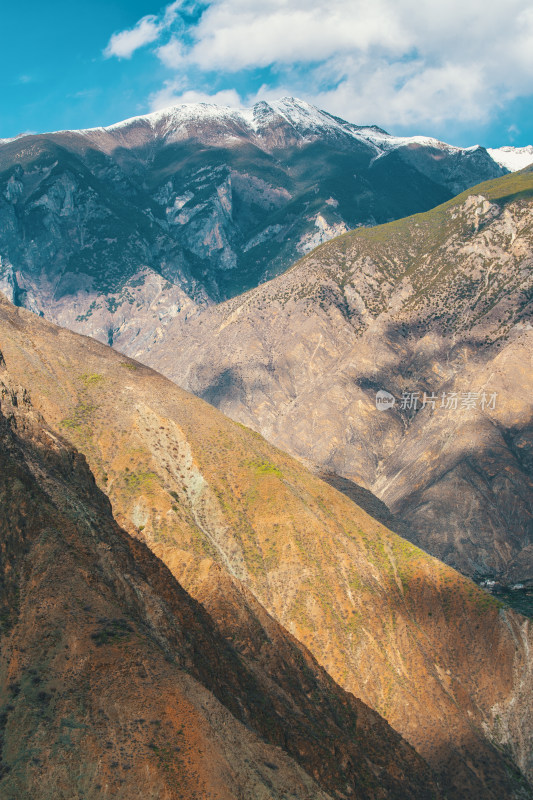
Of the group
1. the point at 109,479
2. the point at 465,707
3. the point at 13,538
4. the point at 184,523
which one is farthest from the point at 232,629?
the point at 465,707

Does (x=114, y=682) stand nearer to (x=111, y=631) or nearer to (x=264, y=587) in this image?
(x=111, y=631)

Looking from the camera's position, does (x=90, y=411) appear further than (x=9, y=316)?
No

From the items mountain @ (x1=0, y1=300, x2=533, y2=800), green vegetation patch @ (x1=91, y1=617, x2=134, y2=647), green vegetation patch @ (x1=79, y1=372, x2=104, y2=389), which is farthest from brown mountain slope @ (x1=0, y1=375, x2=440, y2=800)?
green vegetation patch @ (x1=79, y1=372, x2=104, y2=389)

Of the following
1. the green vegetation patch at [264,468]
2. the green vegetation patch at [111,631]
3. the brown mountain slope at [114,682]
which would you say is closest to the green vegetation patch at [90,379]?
the green vegetation patch at [264,468]

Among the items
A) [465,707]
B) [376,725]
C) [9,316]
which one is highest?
[9,316]

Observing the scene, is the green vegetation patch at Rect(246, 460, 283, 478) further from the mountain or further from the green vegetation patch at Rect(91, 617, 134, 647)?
the green vegetation patch at Rect(91, 617, 134, 647)

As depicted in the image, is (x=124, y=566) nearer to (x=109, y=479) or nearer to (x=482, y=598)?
(x=109, y=479)
